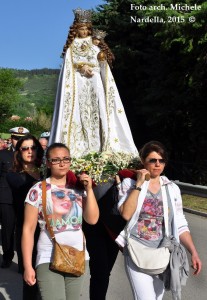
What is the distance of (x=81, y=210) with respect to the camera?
367cm

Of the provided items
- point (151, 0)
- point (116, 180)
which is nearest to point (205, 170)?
point (151, 0)

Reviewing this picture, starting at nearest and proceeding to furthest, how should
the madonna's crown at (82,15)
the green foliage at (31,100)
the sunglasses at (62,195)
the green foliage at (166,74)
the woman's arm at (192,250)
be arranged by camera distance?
the sunglasses at (62,195), the woman's arm at (192,250), the madonna's crown at (82,15), the green foliage at (166,74), the green foliage at (31,100)

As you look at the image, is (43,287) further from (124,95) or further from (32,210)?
(124,95)

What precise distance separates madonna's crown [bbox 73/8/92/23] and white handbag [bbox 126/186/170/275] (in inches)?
106

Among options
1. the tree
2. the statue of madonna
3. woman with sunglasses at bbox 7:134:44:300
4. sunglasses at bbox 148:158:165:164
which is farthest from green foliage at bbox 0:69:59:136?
sunglasses at bbox 148:158:165:164

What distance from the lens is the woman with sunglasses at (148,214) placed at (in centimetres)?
367

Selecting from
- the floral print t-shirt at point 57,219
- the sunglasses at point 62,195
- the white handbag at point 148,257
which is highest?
the sunglasses at point 62,195

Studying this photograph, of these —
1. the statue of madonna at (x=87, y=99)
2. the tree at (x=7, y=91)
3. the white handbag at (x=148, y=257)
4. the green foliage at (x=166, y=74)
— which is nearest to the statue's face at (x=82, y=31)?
the statue of madonna at (x=87, y=99)

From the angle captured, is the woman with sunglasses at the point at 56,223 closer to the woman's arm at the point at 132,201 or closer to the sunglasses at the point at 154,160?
the woman's arm at the point at 132,201

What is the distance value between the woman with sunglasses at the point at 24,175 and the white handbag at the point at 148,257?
3.99 feet

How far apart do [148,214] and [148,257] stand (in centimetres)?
31

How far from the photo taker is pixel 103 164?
4523mm

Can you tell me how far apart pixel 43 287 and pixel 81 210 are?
1.98ft

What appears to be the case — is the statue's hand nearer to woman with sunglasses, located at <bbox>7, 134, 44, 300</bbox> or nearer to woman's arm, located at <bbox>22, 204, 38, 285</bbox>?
woman with sunglasses, located at <bbox>7, 134, 44, 300</bbox>
